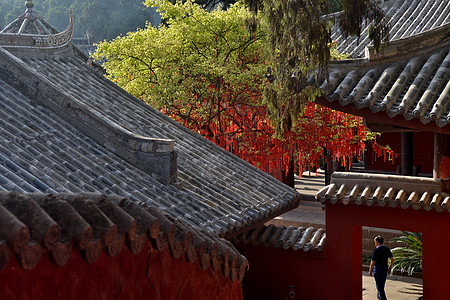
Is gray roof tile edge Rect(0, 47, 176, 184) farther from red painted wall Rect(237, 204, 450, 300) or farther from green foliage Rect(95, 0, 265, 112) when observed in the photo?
green foliage Rect(95, 0, 265, 112)

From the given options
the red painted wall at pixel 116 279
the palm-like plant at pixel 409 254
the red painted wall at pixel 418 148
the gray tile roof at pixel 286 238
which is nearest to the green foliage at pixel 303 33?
the gray tile roof at pixel 286 238

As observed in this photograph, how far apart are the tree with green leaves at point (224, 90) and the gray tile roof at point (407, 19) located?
2920mm

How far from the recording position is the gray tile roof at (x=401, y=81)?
7781 mm

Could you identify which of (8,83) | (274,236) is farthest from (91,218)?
(274,236)

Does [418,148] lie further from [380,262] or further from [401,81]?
[401,81]

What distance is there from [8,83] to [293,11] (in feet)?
14.1

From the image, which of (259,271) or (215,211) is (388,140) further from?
(215,211)

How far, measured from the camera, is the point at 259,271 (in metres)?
10.5

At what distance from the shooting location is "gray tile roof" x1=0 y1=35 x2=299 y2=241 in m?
6.90

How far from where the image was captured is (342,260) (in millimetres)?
9992

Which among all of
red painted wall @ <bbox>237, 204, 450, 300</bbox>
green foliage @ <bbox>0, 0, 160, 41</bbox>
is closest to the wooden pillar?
red painted wall @ <bbox>237, 204, 450, 300</bbox>

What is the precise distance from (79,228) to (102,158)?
18.2 feet

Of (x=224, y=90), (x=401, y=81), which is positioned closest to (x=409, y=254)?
(x=224, y=90)

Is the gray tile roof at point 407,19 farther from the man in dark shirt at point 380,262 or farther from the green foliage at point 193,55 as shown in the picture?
the man in dark shirt at point 380,262
